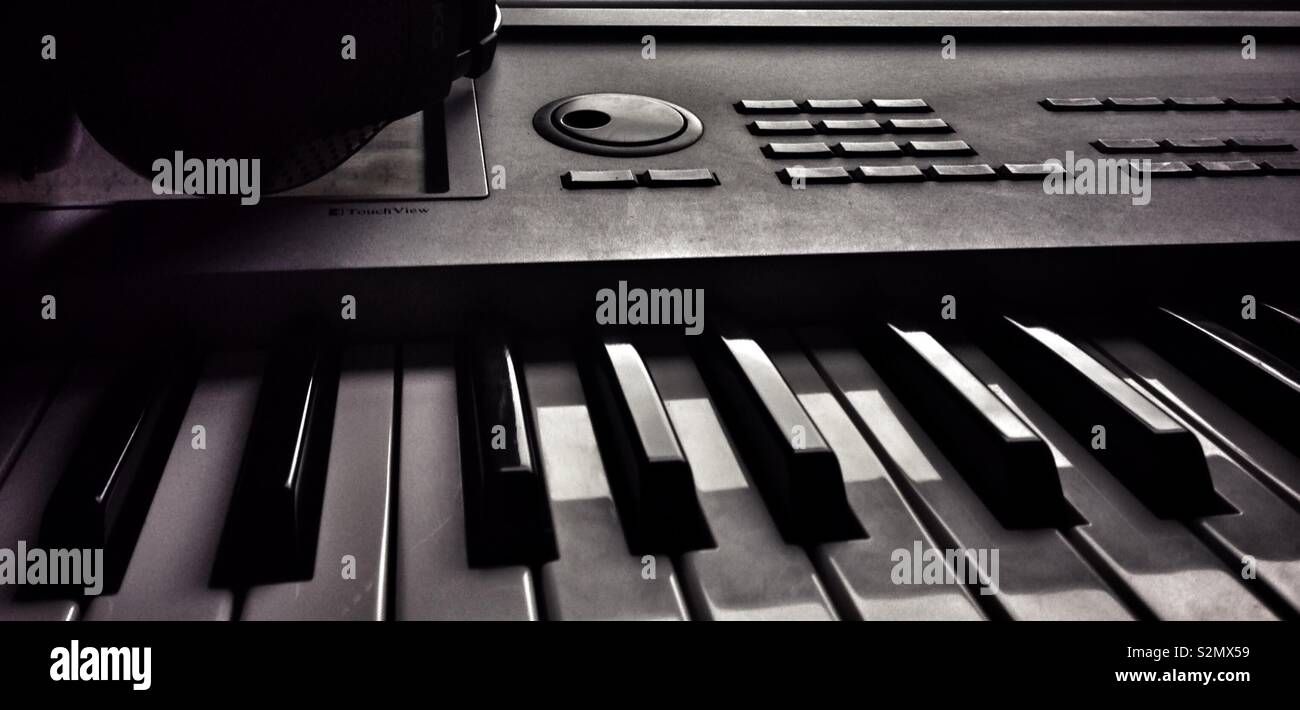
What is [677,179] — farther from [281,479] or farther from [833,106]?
[281,479]

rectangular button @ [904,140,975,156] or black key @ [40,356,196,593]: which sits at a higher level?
rectangular button @ [904,140,975,156]

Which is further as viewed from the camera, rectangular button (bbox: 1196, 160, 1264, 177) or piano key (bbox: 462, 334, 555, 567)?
rectangular button (bbox: 1196, 160, 1264, 177)

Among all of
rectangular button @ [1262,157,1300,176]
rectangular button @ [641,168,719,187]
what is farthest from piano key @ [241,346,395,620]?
rectangular button @ [1262,157,1300,176]

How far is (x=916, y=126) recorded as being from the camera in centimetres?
72

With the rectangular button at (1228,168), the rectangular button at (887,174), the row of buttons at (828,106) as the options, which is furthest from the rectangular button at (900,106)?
the rectangular button at (1228,168)

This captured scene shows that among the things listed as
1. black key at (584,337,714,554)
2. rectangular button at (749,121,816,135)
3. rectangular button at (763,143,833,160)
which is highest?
rectangular button at (749,121,816,135)

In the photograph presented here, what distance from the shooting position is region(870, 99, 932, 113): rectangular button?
75 centimetres

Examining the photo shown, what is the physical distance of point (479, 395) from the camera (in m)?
0.48

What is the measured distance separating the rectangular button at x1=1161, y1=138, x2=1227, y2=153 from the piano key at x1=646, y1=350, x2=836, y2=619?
19.7 inches

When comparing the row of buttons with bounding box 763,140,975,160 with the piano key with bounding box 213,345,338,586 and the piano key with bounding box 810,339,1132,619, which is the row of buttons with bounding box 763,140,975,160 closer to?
the piano key with bounding box 810,339,1132,619

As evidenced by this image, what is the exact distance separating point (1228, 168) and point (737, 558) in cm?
57
